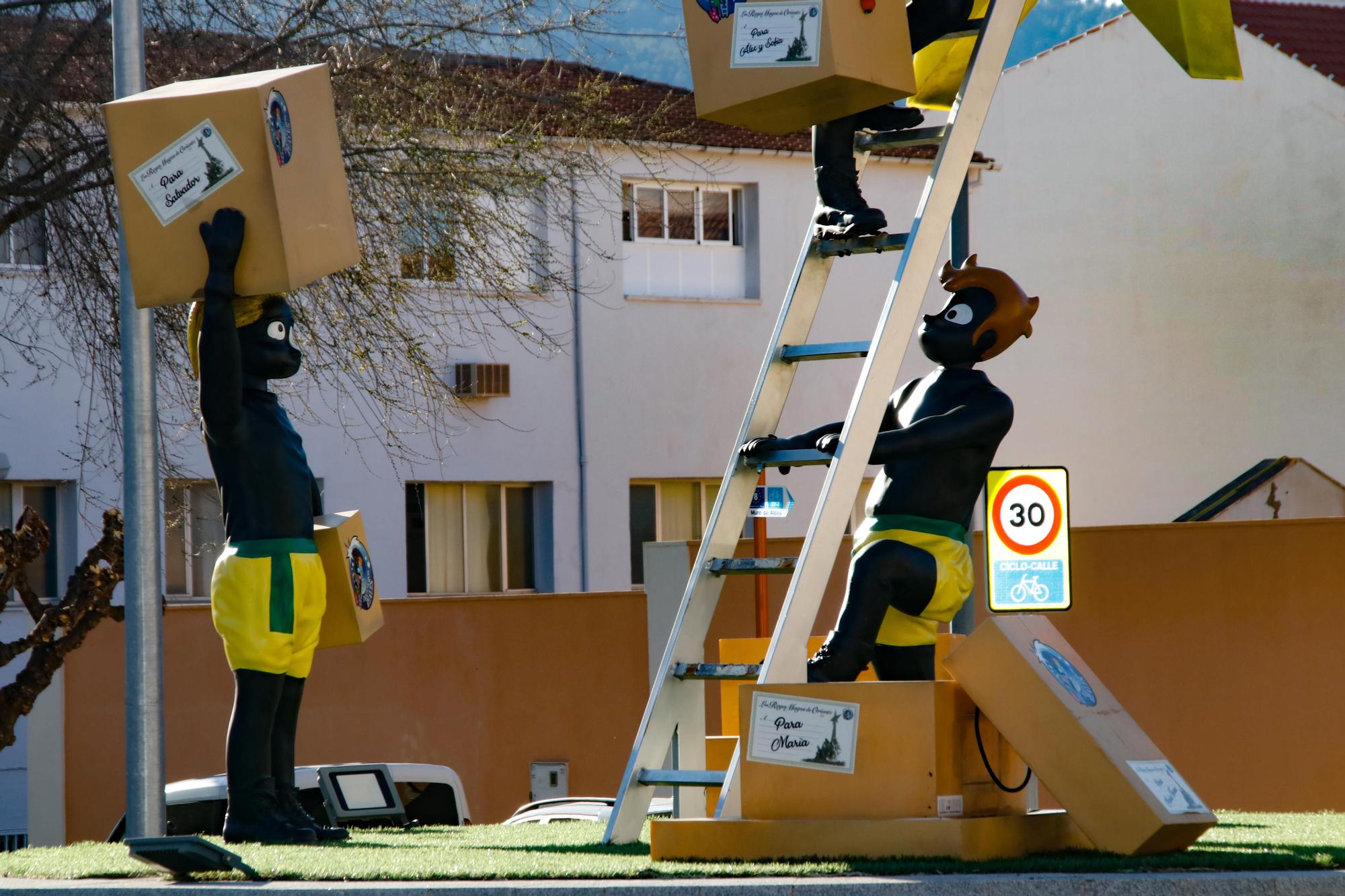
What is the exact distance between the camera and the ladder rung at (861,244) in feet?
21.0

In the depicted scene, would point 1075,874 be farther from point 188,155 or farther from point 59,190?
point 59,190

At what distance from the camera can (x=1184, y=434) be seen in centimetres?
2602

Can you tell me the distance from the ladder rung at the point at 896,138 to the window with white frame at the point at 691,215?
15942 millimetres

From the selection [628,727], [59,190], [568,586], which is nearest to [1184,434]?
[568,586]

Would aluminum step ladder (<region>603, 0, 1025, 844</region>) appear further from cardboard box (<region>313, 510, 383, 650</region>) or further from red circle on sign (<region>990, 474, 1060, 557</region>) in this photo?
red circle on sign (<region>990, 474, 1060, 557</region>)

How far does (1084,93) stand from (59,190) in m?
19.4

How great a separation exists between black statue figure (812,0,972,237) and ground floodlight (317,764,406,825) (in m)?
4.03

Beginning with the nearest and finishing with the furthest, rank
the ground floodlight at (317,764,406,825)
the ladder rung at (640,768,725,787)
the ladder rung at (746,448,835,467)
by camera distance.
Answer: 1. the ladder rung at (640,768,725,787)
2. the ladder rung at (746,448,835,467)
3. the ground floodlight at (317,764,406,825)

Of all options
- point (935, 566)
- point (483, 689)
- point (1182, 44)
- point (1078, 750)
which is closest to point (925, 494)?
point (935, 566)

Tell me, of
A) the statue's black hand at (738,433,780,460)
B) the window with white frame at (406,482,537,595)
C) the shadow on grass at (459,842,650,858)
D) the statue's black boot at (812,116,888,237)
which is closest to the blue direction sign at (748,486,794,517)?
the statue's black hand at (738,433,780,460)

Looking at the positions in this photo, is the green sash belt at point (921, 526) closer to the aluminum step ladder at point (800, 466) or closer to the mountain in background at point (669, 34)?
the aluminum step ladder at point (800, 466)

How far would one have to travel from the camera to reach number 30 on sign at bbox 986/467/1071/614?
930 cm

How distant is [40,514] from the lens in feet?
62.4

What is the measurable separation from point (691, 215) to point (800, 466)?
17.0 meters
